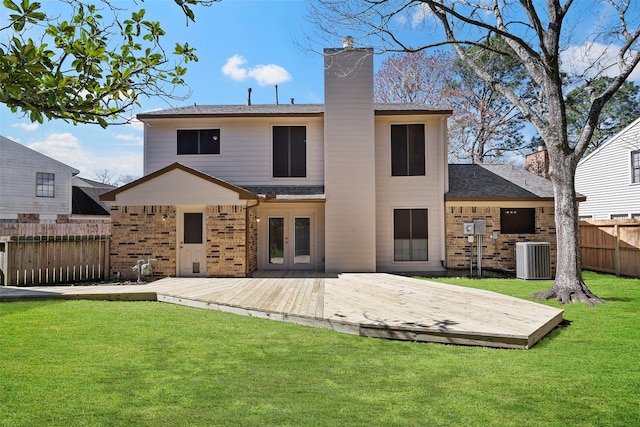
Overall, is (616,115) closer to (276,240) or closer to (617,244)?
(617,244)

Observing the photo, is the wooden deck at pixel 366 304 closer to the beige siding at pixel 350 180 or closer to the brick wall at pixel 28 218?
the beige siding at pixel 350 180

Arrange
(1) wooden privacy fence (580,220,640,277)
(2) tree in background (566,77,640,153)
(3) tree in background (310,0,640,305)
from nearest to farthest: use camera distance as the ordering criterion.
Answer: (3) tree in background (310,0,640,305) < (1) wooden privacy fence (580,220,640,277) < (2) tree in background (566,77,640,153)

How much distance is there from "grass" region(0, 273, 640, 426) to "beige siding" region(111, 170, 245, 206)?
15.8ft

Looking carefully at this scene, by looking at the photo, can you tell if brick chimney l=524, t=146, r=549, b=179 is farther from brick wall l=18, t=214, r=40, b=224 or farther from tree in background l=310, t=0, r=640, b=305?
brick wall l=18, t=214, r=40, b=224

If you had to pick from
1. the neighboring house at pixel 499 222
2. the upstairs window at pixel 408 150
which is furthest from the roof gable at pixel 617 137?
the upstairs window at pixel 408 150

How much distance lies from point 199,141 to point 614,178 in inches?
705

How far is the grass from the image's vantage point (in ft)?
10.3

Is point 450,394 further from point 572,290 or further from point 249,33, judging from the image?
point 249,33

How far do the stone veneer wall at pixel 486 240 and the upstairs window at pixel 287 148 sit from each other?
535 cm

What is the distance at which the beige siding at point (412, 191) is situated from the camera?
1269cm

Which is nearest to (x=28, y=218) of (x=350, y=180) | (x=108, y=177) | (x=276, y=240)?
(x=276, y=240)

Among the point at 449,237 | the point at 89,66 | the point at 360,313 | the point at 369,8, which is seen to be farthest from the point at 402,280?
the point at 89,66

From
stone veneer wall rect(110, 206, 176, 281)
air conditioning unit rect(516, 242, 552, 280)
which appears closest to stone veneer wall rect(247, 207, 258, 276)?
stone veneer wall rect(110, 206, 176, 281)

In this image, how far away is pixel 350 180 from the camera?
1211cm
